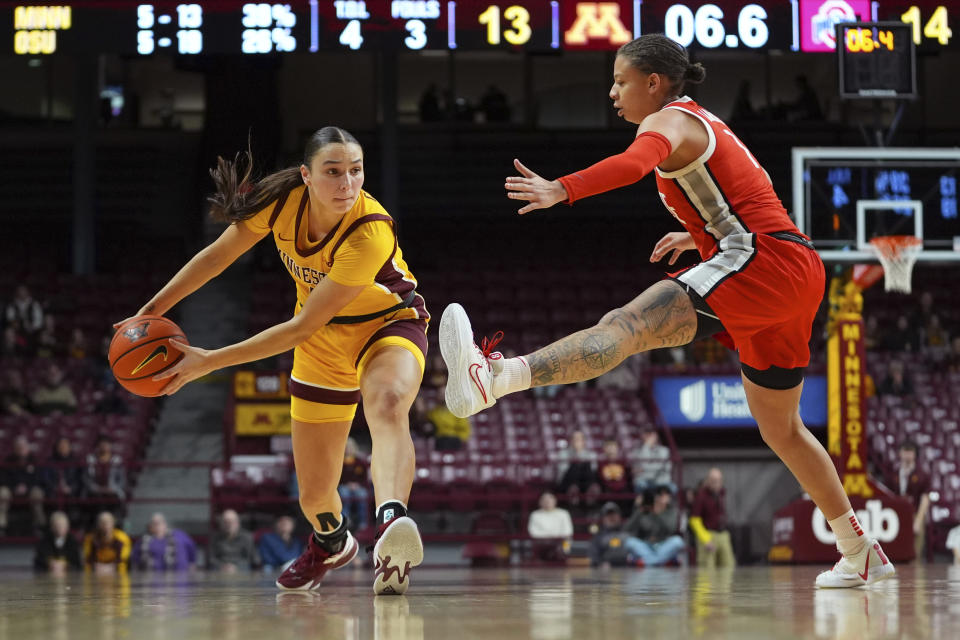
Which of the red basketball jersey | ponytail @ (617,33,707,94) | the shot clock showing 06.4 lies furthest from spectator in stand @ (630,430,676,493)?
ponytail @ (617,33,707,94)

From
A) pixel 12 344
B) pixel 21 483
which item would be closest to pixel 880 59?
pixel 21 483

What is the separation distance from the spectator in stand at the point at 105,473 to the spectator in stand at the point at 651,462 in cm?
488

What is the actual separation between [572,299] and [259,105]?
21.2ft

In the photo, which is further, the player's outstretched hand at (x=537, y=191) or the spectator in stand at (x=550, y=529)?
the spectator in stand at (x=550, y=529)

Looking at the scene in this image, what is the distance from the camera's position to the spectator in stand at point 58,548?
394 inches

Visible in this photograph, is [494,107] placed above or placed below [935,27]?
above

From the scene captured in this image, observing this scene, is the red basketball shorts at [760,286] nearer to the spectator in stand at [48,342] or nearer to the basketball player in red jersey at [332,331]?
the basketball player in red jersey at [332,331]

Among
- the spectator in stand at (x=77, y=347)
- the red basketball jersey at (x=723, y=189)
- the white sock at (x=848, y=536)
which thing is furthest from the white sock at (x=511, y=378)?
the spectator in stand at (x=77, y=347)

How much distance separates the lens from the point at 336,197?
404 centimetres

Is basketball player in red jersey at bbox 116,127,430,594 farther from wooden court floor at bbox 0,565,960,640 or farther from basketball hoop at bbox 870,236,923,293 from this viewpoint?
basketball hoop at bbox 870,236,923,293

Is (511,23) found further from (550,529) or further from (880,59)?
(550,529)

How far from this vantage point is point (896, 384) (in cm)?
1348

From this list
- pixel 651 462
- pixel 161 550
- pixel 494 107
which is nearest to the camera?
pixel 161 550

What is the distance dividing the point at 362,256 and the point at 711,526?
24.7ft
